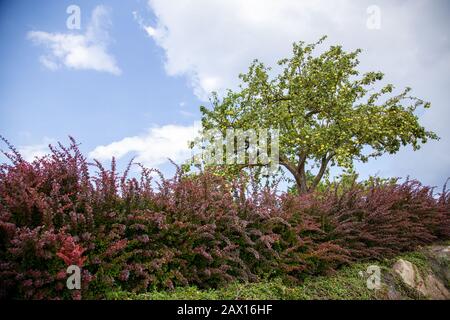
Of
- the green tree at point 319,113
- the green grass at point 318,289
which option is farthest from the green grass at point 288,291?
the green tree at point 319,113

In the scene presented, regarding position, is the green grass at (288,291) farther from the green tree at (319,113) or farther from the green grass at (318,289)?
the green tree at (319,113)

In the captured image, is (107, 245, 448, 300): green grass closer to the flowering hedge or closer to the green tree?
the flowering hedge

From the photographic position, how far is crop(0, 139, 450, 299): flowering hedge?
368cm

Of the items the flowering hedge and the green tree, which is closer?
the flowering hedge

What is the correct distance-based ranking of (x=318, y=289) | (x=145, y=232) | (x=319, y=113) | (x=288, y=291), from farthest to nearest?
(x=319, y=113), (x=318, y=289), (x=288, y=291), (x=145, y=232)

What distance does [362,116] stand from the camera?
15.7 meters

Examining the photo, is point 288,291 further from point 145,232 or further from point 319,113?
point 319,113

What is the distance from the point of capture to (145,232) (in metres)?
4.37

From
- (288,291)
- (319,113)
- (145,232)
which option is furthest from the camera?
(319,113)

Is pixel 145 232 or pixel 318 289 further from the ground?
pixel 145 232

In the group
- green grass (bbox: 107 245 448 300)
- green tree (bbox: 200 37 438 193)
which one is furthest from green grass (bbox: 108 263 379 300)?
green tree (bbox: 200 37 438 193)

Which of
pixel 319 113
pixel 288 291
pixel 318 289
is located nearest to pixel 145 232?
pixel 288 291

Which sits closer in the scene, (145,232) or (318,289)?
(145,232)

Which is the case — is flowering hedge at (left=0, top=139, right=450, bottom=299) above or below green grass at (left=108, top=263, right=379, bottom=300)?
above
